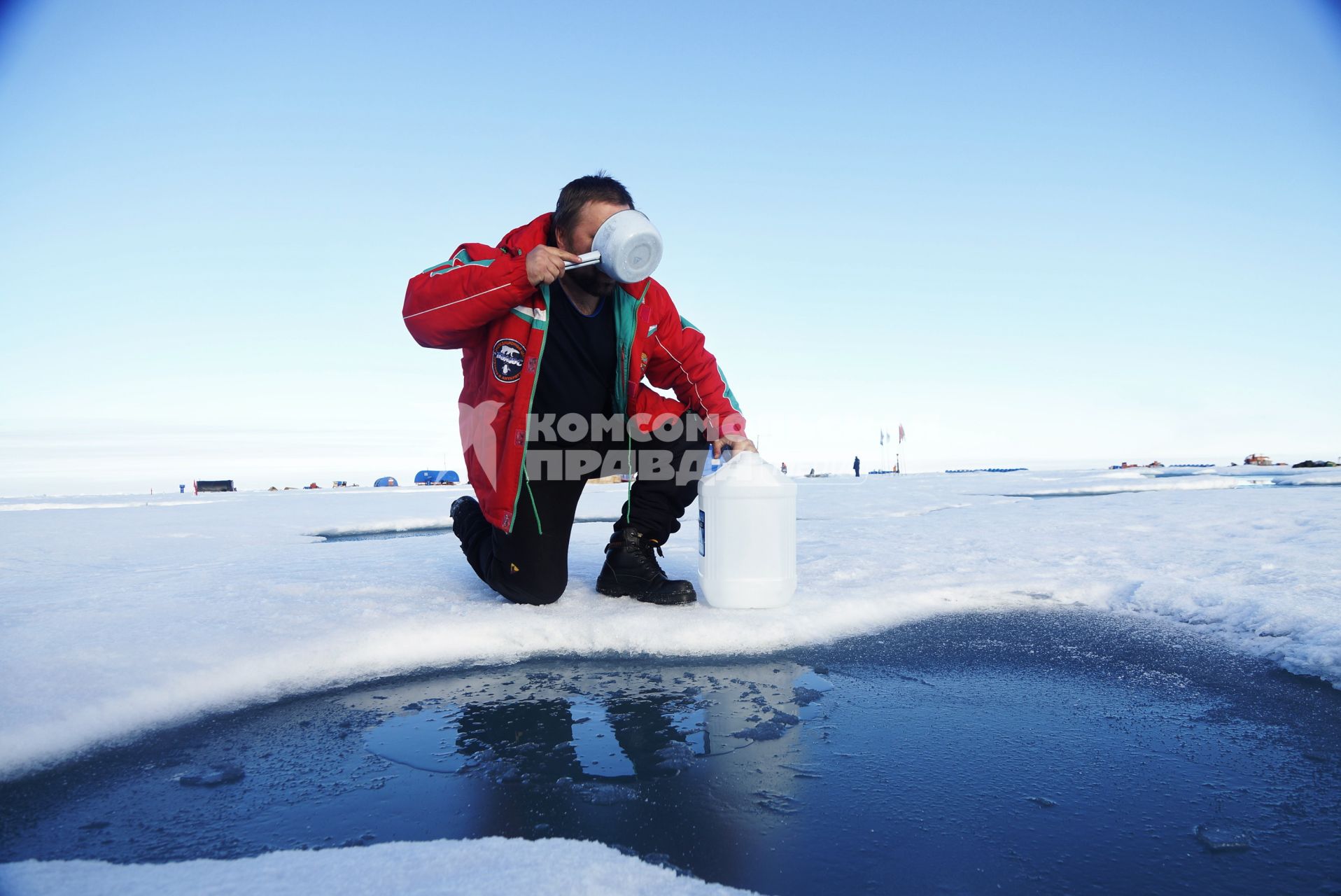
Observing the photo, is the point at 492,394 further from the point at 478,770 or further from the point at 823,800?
the point at 823,800

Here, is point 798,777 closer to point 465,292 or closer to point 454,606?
point 454,606

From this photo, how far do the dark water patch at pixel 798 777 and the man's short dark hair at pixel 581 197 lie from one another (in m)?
1.62

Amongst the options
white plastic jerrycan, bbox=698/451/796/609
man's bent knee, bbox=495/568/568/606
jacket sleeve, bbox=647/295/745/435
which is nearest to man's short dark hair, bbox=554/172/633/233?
jacket sleeve, bbox=647/295/745/435

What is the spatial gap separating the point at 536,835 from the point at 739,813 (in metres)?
0.34

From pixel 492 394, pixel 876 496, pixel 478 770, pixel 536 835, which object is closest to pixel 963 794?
pixel 536 835

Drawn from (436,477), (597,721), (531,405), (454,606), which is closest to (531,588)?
(454,606)

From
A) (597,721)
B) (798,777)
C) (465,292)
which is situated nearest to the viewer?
(798,777)

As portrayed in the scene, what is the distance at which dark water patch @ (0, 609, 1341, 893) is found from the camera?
3.56ft

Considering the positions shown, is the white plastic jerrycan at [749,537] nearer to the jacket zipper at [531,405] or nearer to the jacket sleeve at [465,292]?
the jacket zipper at [531,405]

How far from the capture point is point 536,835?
3.75 feet

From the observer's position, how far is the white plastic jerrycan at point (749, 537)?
9.04ft

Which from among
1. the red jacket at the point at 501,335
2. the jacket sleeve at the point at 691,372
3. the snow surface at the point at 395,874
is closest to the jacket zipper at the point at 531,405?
the red jacket at the point at 501,335

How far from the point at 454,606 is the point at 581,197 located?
1582 millimetres

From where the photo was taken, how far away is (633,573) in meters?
2.93
